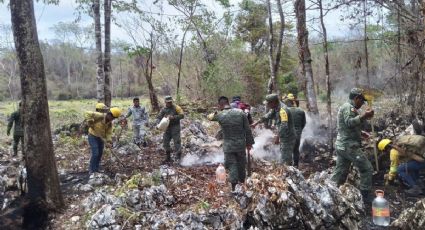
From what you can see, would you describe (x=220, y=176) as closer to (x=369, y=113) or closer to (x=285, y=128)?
(x=285, y=128)

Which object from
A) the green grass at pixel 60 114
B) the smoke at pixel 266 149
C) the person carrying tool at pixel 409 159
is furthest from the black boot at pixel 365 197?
the green grass at pixel 60 114

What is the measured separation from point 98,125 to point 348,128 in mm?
4819

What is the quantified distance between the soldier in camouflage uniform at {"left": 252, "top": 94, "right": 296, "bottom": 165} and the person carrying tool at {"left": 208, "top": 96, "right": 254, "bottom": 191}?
92 centimetres

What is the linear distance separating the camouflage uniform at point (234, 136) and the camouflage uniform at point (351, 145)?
1.47 m

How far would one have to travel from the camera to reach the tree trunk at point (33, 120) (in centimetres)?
614

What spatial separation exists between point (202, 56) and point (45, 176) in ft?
58.4

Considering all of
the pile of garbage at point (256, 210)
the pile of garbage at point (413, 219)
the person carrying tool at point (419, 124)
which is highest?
the person carrying tool at point (419, 124)

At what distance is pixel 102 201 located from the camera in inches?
252

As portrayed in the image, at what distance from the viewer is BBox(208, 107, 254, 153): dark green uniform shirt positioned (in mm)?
6750

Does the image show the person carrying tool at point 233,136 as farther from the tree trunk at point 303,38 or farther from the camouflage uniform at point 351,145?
the tree trunk at point 303,38

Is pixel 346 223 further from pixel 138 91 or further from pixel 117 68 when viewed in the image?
pixel 117 68

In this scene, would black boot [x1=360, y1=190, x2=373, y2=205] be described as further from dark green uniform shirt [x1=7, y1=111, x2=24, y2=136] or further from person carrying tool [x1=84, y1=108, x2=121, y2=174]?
dark green uniform shirt [x1=7, y1=111, x2=24, y2=136]

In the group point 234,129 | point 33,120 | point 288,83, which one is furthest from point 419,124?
point 288,83

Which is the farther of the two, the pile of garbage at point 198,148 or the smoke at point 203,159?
the pile of garbage at point 198,148
